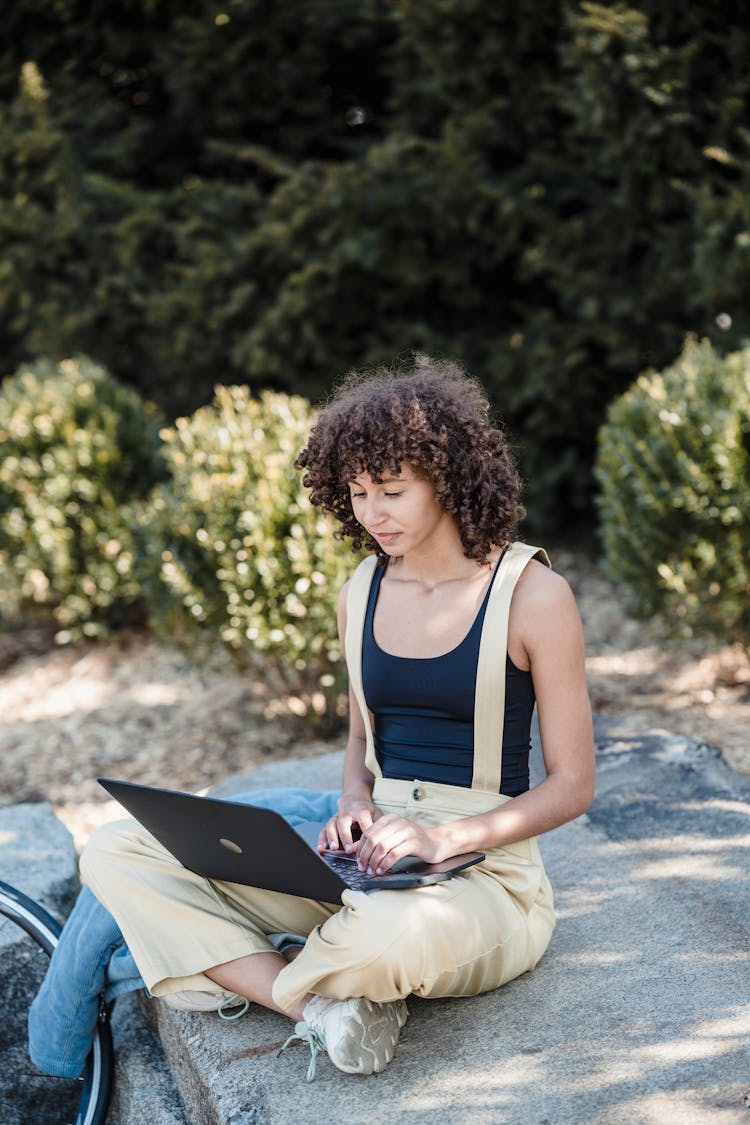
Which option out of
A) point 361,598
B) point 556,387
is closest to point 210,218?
point 556,387

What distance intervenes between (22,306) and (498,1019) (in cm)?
562

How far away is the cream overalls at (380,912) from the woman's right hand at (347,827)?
86mm

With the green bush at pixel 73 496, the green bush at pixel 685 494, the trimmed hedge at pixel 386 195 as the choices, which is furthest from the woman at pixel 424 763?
the green bush at pixel 73 496

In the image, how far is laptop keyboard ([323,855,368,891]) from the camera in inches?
78.4

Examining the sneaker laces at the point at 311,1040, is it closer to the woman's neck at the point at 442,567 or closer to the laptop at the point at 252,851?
the laptop at the point at 252,851

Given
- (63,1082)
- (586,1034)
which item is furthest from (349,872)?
(63,1082)

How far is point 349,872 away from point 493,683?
0.44m

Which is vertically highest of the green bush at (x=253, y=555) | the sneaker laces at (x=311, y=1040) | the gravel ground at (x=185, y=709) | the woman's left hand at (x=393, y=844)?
the woman's left hand at (x=393, y=844)

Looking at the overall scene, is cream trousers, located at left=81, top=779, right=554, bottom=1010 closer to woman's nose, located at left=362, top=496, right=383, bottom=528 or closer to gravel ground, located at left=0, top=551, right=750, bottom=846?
woman's nose, located at left=362, top=496, right=383, bottom=528

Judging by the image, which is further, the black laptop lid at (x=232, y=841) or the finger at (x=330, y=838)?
the finger at (x=330, y=838)

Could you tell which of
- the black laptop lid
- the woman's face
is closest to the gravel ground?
the black laptop lid

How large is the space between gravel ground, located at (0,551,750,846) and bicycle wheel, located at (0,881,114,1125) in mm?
1165

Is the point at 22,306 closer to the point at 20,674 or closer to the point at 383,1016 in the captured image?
the point at 20,674

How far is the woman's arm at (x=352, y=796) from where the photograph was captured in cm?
216
